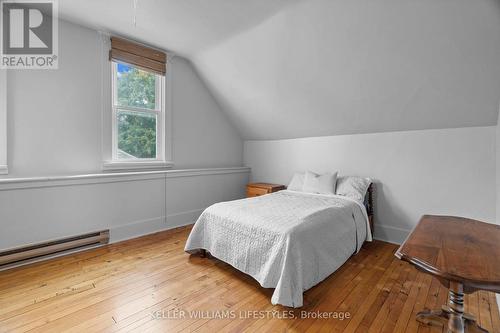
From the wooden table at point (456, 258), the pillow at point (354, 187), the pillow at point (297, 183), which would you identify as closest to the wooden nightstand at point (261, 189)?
the pillow at point (297, 183)

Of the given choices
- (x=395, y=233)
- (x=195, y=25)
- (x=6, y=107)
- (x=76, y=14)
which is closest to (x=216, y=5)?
(x=195, y=25)

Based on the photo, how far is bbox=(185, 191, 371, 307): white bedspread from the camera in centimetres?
173

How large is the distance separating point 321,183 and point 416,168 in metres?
1.12

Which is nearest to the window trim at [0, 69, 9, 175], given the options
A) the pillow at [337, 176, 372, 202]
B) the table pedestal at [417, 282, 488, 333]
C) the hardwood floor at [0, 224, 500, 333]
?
the hardwood floor at [0, 224, 500, 333]

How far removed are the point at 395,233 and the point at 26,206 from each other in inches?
162

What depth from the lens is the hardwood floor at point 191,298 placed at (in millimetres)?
1521

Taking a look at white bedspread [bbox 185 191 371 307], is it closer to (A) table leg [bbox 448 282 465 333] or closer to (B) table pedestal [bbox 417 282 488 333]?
(B) table pedestal [bbox 417 282 488 333]

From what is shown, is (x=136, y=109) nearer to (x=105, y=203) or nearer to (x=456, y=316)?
(x=105, y=203)

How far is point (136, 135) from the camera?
3244 millimetres

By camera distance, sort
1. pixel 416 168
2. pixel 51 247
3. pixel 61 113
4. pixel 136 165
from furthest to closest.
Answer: pixel 136 165
pixel 416 168
pixel 61 113
pixel 51 247

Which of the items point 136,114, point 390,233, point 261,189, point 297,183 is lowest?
point 390,233

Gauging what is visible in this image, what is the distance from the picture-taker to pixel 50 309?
1.65 m
